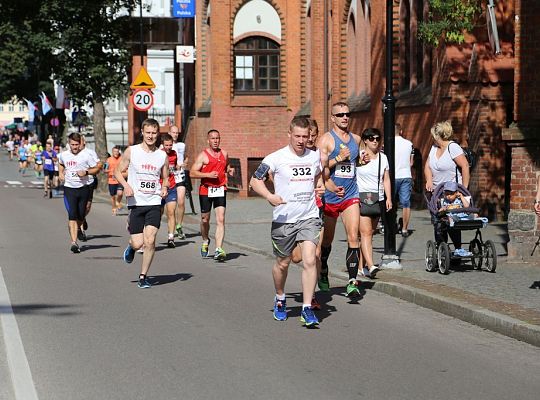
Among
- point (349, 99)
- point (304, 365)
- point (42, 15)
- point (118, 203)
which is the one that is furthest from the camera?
point (42, 15)

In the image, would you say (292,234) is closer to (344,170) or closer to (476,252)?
Answer: (344,170)

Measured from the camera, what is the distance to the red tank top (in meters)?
17.0

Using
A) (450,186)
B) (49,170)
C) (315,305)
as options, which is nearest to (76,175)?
(450,186)

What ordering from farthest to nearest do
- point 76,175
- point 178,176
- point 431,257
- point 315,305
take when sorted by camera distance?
point 178,176
point 76,175
point 431,257
point 315,305

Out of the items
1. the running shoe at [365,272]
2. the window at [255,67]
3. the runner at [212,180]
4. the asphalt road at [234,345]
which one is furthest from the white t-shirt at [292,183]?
the window at [255,67]

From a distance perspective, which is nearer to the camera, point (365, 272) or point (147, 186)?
point (147, 186)

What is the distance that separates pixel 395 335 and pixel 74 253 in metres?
9.04

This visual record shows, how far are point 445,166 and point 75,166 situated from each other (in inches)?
263

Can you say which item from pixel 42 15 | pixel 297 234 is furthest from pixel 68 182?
pixel 42 15

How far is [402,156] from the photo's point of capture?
20.5 meters

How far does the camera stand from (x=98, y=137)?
147 feet

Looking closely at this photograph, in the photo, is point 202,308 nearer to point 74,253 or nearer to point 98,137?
point 74,253

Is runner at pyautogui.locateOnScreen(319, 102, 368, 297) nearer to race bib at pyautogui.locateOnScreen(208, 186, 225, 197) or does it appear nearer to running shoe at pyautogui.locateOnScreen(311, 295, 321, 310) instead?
running shoe at pyautogui.locateOnScreen(311, 295, 321, 310)

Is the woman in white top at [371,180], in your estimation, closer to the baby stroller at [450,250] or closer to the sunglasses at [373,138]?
the sunglasses at [373,138]
